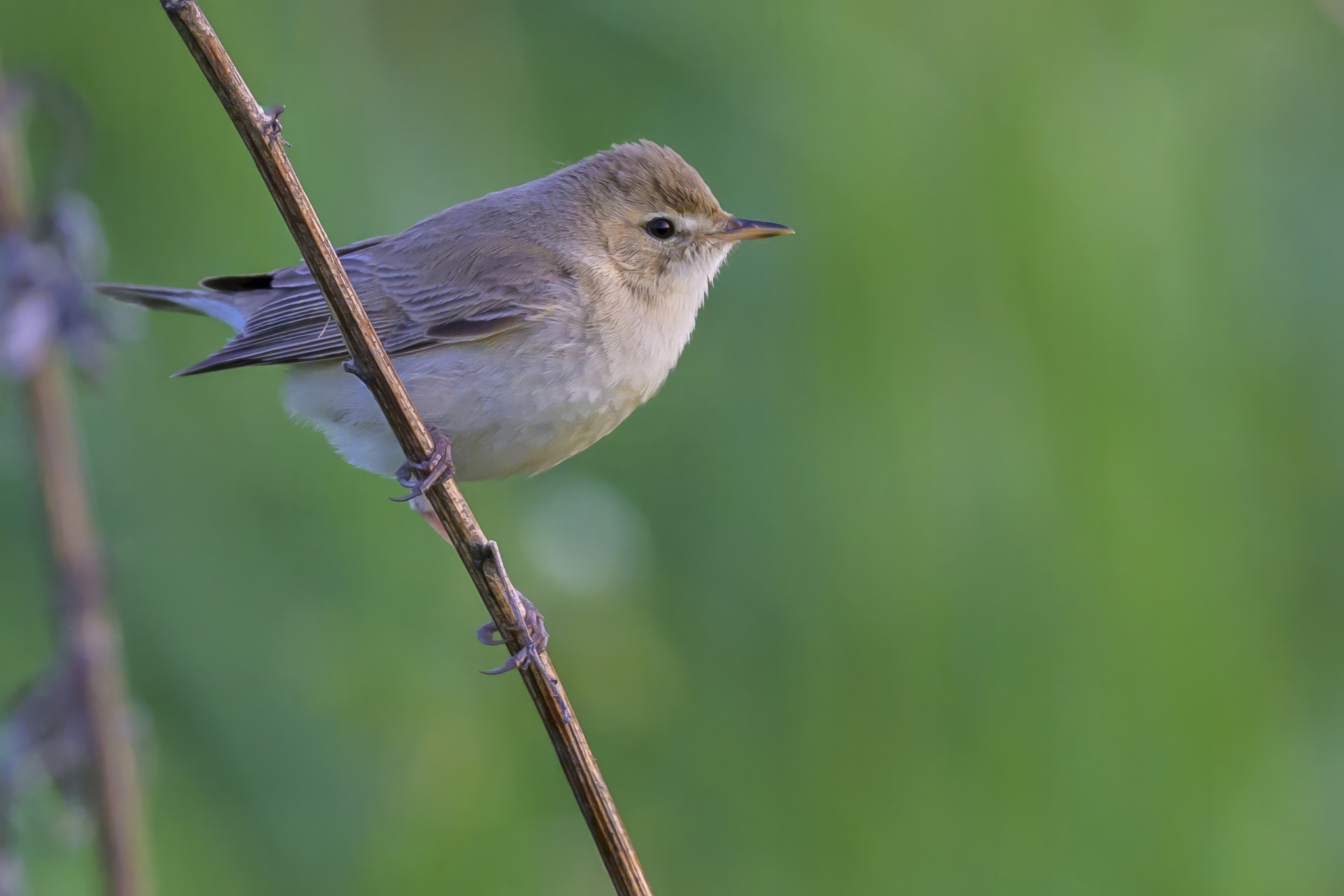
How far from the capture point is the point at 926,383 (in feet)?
12.1

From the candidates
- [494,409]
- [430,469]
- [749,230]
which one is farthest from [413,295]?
[430,469]

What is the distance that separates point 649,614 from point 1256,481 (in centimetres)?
186

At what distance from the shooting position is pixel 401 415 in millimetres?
2127

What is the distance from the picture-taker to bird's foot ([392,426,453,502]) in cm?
226

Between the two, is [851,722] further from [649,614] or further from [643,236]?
[643,236]

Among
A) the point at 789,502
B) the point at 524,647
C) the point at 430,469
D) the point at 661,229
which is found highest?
the point at 661,229

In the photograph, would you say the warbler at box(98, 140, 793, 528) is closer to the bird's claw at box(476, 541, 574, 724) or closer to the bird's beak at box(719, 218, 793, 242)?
the bird's beak at box(719, 218, 793, 242)

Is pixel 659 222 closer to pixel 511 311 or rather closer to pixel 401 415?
pixel 511 311

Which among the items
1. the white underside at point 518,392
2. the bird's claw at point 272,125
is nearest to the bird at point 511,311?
the white underside at point 518,392

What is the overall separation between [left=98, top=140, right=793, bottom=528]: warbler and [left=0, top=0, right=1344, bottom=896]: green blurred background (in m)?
Answer: 0.40

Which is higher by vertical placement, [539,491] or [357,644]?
[539,491]

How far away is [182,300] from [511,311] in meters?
0.88

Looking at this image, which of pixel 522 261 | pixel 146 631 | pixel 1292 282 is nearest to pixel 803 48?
pixel 522 261

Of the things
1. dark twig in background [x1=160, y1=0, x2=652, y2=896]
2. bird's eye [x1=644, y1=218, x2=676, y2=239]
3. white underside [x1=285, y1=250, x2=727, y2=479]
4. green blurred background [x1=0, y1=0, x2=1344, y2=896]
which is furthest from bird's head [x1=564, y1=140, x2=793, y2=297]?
dark twig in background [x1=160, y1=0, x2=652, y2=896]
